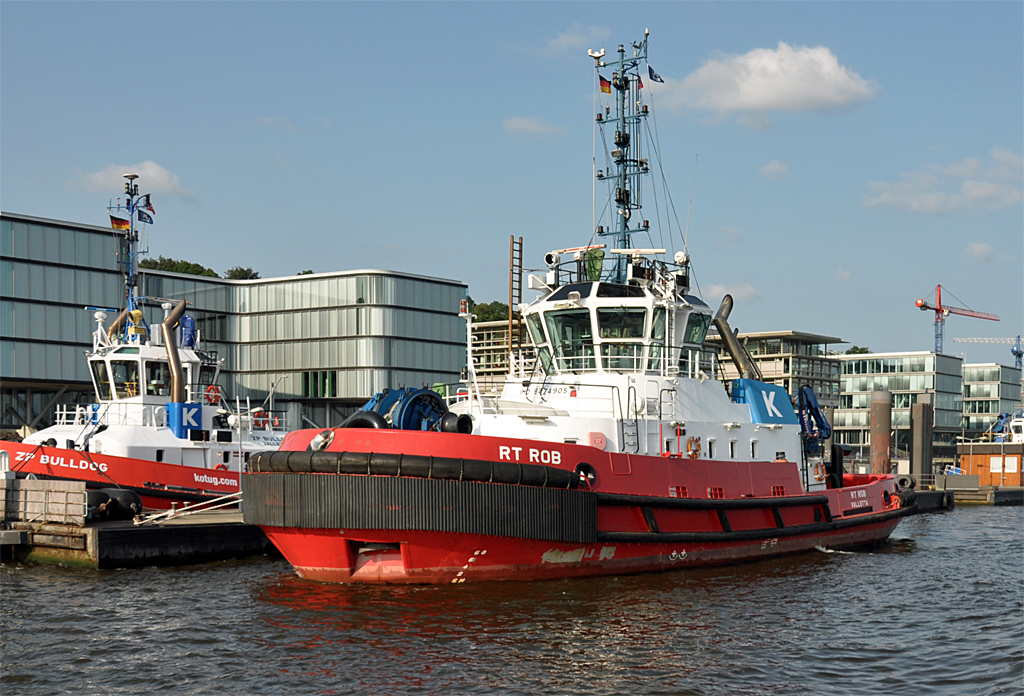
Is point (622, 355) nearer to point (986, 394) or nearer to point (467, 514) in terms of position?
point (467, 514)

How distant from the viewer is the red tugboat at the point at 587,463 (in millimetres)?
12227

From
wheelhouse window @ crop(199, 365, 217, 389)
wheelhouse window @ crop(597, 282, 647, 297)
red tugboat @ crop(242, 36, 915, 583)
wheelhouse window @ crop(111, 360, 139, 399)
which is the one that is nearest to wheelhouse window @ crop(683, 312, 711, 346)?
red tugboat @ crop(242, 36, 915, 583)

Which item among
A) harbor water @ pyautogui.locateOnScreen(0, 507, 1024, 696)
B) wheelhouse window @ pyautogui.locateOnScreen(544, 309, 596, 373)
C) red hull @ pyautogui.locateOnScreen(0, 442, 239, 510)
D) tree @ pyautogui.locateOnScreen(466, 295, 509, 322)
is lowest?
harbor water @ pyautogui.locateOnScreen(0, 507, 1024, 696)

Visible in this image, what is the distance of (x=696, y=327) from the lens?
669 inches

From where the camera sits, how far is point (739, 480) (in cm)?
1577

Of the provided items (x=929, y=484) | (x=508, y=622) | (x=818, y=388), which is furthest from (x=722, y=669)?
(x=818, y=388)

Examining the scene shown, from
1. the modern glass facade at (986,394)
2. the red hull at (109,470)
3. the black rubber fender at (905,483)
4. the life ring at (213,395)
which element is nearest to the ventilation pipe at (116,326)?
the life ring at (213,395)

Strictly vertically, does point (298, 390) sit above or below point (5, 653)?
above

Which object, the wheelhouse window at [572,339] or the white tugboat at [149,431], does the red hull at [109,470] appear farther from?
the wheelhouse window at [572,339]

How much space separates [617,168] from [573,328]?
12.2ft

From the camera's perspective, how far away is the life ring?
21.5 meters

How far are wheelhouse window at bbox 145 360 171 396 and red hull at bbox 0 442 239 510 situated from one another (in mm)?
2326

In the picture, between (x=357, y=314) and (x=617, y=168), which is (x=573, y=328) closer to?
(x=617, y=168)

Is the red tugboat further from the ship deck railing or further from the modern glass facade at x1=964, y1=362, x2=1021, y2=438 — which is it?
the modern glass facade at x1=964, y1=362, x2=1021, y2=438
